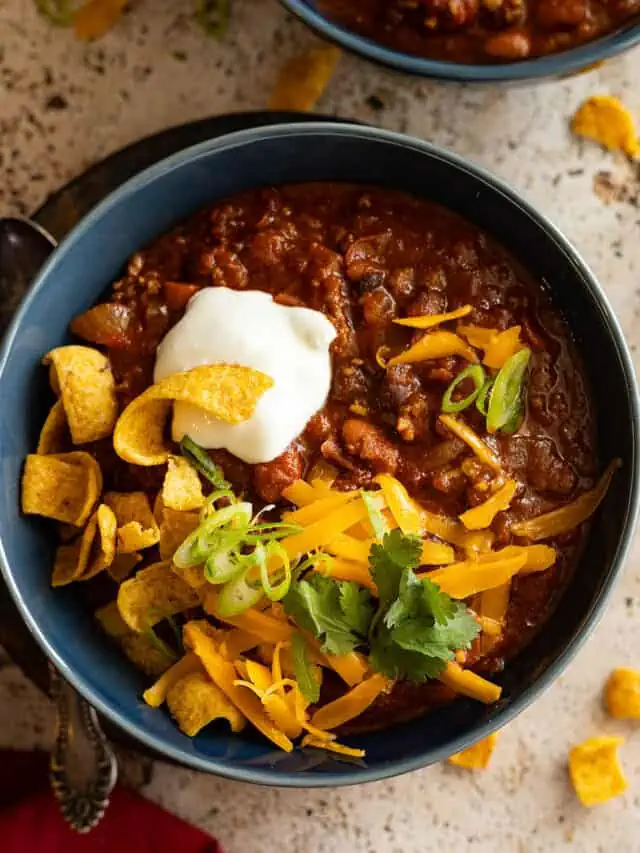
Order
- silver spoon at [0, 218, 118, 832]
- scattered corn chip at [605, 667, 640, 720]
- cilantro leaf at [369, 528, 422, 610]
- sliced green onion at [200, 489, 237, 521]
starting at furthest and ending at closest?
scattered corn chip at [605, 667, 640, 720]
silver spoon at [0, 218, 118, 832]
sliced green onion at [200, 489, 237, 521]
cilantro leaf at [369, 528, 422, 610]

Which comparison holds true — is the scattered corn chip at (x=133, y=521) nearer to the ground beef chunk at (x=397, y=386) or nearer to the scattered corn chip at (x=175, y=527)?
the scattered corn chip at (x=175, y=527)

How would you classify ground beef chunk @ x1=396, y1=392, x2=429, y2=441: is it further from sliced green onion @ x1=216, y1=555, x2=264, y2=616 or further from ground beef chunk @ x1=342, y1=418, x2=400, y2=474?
sliced green onion @ x1=216, y1=555, x2=264, y2=616

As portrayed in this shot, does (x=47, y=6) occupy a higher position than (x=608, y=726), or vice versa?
(x=47, y=6)

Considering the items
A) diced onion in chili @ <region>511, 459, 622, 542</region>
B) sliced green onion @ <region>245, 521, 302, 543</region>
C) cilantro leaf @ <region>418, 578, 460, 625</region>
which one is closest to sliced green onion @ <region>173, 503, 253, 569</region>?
sliced green onion @ <region>245, 521, 302, 543</region>

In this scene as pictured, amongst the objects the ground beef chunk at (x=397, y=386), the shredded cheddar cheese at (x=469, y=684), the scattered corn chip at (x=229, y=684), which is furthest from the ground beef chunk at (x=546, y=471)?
the scattered corn chip at (x=229, y=684)

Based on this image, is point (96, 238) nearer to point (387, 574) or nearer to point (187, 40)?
point (187, 40)

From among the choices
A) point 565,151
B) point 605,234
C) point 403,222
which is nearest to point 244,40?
point 403,222
